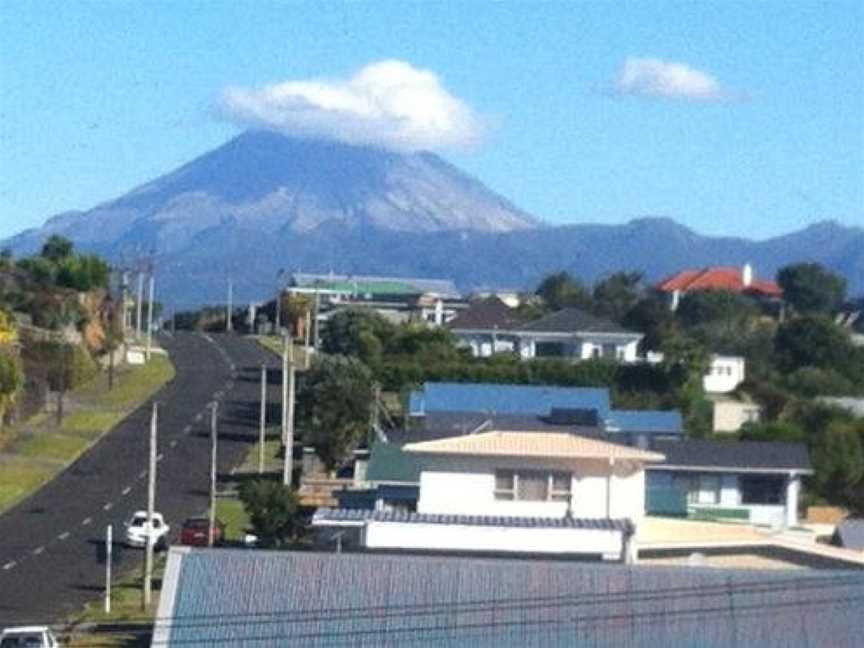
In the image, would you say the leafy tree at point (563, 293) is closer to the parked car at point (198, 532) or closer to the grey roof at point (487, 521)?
the parked car at point (198, 532)

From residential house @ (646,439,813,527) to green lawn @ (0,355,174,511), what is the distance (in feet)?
39.5

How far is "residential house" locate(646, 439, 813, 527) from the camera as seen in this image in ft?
158

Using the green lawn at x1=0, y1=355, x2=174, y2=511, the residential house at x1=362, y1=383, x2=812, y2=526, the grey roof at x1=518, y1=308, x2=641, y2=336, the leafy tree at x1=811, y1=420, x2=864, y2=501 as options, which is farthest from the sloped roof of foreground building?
the grey roof at x1=518, y1=308, x2=641, y2=336

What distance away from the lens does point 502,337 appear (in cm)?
9675

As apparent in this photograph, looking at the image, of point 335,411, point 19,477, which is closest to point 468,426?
point 335,411

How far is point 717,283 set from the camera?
432 ft

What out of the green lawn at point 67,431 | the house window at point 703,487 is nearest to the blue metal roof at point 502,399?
the house window at point 703,487

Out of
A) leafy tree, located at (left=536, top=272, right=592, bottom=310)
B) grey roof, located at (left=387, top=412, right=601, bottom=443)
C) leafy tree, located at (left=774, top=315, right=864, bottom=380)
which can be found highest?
leafy tree, located at (left=536, top=272, right=592, bottom=310)

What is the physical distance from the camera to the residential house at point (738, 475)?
48188mm

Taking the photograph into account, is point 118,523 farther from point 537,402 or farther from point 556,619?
point 556,619

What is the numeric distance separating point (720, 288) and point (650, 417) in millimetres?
64282

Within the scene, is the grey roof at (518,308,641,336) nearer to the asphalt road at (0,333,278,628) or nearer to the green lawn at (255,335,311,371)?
the green lawn at (255,335,311,371)

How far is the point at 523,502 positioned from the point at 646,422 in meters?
21.0

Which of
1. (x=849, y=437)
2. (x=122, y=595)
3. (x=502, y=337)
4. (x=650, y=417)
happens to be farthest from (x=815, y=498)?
(x=502, y=337)
